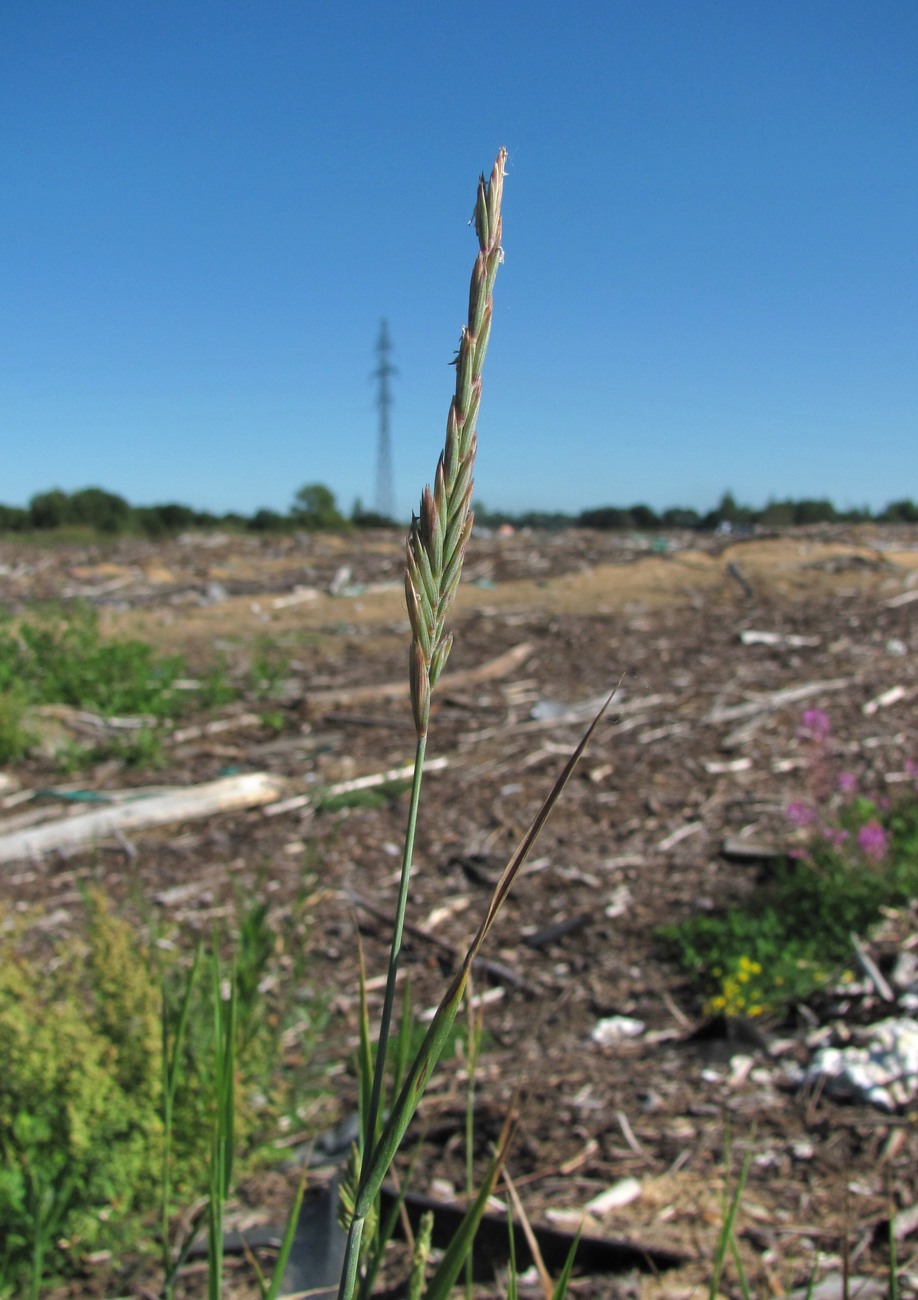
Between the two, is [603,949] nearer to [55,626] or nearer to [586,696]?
[586,696]

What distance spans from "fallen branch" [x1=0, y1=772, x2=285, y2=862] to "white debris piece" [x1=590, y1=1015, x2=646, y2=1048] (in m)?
2.98

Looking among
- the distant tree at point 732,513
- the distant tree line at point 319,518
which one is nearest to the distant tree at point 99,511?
the distant tree line at point 319,518

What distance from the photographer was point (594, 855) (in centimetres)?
549

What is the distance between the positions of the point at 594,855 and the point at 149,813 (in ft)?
8.72

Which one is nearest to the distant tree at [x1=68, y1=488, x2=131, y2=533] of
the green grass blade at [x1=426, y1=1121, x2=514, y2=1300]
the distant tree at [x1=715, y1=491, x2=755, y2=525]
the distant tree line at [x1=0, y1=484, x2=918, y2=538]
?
the distant tree line at [x1=0, y1=484, x2=918, y2=538]

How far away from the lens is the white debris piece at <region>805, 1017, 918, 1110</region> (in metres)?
3.07

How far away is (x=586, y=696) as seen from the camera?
8375mm

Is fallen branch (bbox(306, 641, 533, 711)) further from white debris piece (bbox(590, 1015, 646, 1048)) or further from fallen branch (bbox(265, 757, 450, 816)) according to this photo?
white debris piece (bbox(590, 1015, 646, 1048))

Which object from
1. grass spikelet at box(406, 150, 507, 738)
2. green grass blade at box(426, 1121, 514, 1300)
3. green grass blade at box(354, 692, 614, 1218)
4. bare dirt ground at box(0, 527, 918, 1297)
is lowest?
bare dirt ground at box(0, 527, 918, 1297)

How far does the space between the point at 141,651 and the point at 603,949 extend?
5517mm

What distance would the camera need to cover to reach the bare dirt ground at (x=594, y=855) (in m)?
2.77

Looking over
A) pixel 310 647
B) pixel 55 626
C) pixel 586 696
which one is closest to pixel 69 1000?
pixel 586 696

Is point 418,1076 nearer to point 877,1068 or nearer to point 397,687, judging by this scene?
point 877,1068

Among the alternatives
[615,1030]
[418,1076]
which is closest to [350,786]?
[615,1030]
